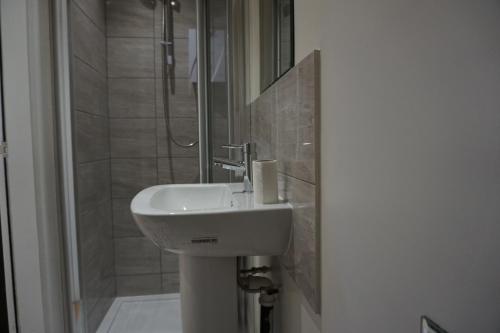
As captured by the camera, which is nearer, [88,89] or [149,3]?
[88,89]

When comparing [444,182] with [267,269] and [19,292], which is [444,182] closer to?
[267,269]

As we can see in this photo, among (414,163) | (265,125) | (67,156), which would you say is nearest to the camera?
(414,163)

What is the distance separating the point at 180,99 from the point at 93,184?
2.74 ft

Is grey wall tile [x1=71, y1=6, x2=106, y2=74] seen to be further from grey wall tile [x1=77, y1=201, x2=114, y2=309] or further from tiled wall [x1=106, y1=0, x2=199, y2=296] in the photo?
grey wall tile [x1=77, y1=201, x2=114, y2=309]

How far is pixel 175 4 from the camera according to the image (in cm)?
219

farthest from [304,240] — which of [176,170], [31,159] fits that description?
[176,170]

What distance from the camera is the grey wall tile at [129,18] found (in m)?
2.14

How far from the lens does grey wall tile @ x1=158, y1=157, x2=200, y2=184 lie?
2.26 metres

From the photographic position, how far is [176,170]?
7.45ft

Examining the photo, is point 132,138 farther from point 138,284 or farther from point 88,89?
point 138,284

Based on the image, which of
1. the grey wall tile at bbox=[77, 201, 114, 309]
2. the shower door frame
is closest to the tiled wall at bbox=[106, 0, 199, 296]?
the grey wall tile at bbox=[77, 201, 114, 309]

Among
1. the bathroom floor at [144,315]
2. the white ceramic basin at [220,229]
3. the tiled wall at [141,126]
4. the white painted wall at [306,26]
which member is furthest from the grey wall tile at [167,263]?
the white painted wall at [306,26]

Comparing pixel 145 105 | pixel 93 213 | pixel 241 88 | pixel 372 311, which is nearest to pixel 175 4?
pixel 145 105

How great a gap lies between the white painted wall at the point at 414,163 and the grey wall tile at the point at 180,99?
5.84 feet
